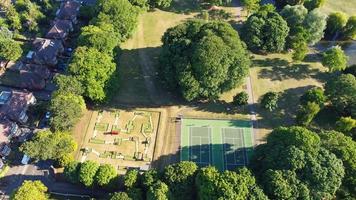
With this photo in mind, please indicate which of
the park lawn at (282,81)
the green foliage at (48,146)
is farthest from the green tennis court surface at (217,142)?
the green foliage at (48,146)

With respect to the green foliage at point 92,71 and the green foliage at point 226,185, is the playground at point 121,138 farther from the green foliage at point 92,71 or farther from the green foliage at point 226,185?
the green foliage at point 226,185

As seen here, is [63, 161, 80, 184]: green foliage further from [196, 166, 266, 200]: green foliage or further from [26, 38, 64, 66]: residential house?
[26, 38, 64, 66]: residential house

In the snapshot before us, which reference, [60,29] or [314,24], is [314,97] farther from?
[60,29]

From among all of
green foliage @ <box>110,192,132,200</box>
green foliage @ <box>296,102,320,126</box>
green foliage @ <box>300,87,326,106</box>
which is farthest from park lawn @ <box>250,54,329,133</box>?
green foliage @ <box>110,192,132,200</box>

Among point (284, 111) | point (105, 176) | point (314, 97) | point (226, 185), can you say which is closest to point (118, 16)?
point (105, 176)

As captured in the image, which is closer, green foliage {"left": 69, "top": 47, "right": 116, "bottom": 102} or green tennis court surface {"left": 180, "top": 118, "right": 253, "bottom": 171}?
green tennis court surface {"left": 180, "top": 118, "right": 253, "bottom": 171}

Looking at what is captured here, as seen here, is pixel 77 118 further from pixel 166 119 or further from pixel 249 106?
pixel 249 106
